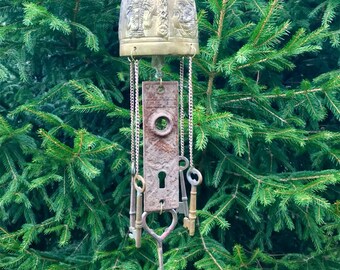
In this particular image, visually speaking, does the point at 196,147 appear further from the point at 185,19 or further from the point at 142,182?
the point at 185,19

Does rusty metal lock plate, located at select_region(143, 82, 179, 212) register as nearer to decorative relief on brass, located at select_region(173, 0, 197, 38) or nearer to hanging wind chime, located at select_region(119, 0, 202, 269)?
hanging wind chime, located at select_region(119, 0, 202, 269)

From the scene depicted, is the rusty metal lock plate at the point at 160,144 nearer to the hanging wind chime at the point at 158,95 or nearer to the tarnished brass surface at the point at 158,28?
the hanging wind chime at the point at 158,95

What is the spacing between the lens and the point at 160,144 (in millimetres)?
1727

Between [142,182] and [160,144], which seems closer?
[142,182]

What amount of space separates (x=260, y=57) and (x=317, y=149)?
0.59 meters

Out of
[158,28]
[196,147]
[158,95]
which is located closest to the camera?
[158,28]

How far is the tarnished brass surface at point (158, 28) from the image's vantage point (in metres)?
1.54

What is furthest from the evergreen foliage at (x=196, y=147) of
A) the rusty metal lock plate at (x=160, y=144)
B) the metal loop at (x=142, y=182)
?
the metal loop at (x=142, y=182)

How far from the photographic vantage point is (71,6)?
8.58 ft

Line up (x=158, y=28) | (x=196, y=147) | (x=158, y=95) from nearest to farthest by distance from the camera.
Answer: (x=158, y=28) → (x=158, y=95) → (x=196, y=147)

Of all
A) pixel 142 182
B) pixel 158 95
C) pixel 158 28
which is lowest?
pixel 142 182

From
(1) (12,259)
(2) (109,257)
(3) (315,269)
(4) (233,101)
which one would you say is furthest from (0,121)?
(3) (315,269)

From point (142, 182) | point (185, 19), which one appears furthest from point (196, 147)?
point (185, 19)

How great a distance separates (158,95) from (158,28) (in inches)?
9.0
